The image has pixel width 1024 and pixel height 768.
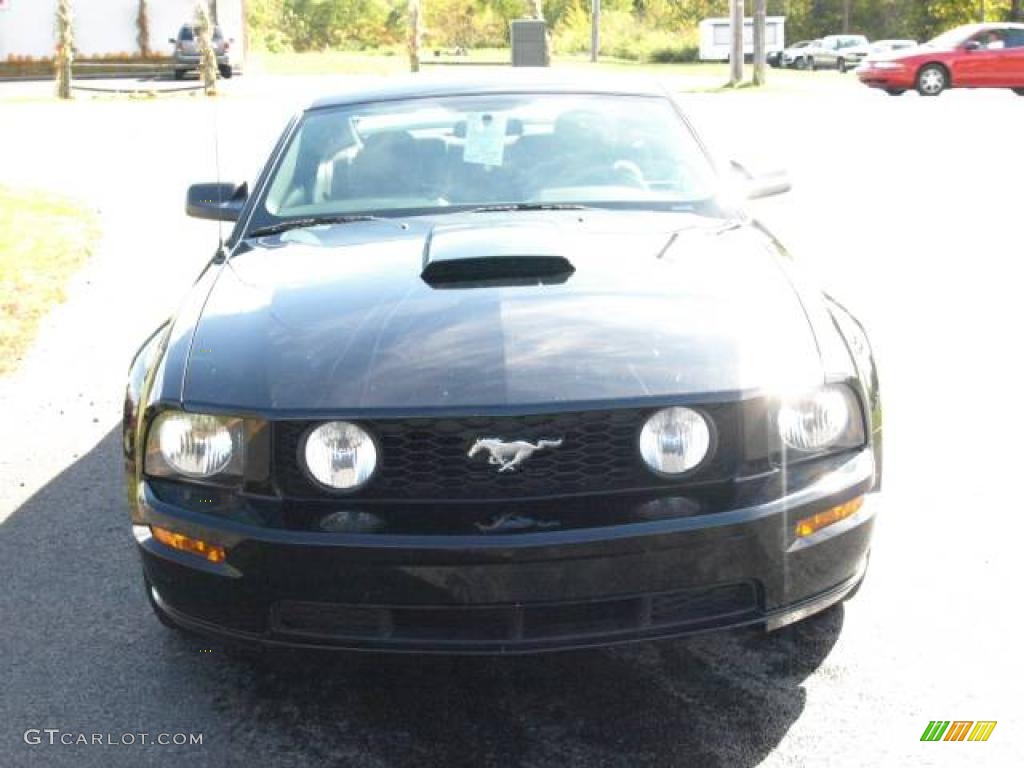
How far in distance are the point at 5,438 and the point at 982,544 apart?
393 centimetres

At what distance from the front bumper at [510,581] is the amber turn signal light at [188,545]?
18 mm

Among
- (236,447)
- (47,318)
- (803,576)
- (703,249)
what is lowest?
(47,318)

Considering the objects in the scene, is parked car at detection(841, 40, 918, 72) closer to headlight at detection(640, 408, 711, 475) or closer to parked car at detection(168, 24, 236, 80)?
parked car at detection(168, 24, 236, 80)

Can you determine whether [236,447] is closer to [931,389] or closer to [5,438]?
[5,438]

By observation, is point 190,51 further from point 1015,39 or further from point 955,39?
point 1015,39

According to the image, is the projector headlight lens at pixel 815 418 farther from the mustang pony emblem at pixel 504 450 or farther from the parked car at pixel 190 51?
the parked car at pixel 190 51

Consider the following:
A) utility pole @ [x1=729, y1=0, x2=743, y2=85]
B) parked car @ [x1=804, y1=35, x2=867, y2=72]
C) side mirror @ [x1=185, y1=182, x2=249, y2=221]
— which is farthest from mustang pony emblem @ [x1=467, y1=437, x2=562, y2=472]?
parked car @ [x1=804, y1=35, x2=867, y2=72]

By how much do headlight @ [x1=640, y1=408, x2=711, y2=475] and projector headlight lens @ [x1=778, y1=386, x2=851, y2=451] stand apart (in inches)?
8.5

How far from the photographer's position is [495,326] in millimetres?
3291

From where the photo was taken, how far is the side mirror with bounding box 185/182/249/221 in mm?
5008

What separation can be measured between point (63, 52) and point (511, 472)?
31926 mm

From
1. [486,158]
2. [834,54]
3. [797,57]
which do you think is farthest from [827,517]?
[797,57]

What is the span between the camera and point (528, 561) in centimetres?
292

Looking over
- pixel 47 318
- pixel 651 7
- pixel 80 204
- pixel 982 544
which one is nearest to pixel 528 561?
pixel 982 544
